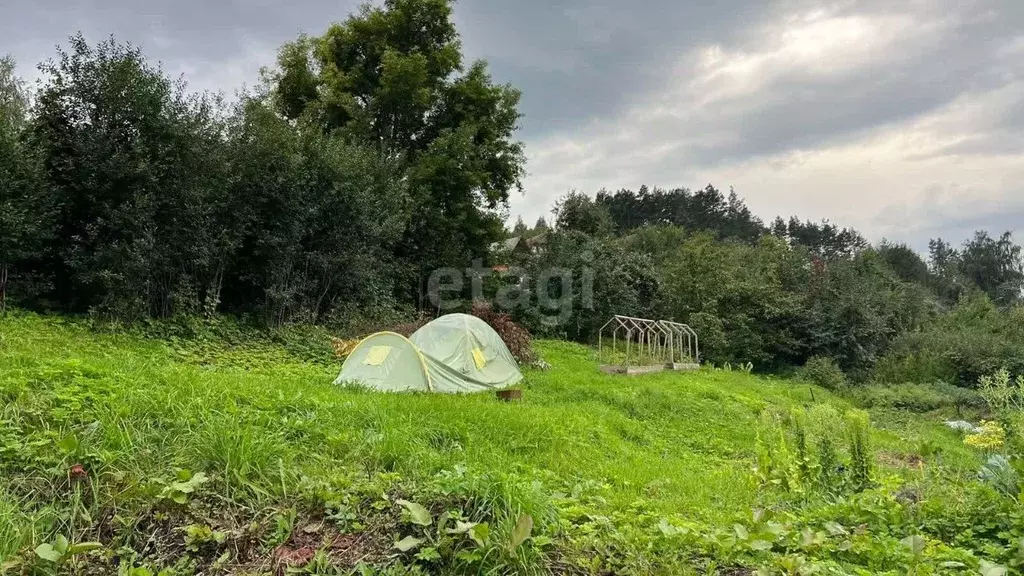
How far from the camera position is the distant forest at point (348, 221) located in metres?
10.1

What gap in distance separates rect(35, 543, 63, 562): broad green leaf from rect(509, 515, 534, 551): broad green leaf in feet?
6.33

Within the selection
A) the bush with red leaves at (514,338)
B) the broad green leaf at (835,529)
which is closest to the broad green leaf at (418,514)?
the broad green leaf at (835,529)

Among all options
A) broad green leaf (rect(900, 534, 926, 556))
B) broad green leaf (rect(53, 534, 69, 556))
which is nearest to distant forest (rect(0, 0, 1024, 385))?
broad green leaf (rect(53, 534, 69, 556))

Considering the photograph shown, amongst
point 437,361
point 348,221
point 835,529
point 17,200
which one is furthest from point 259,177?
point 835,529

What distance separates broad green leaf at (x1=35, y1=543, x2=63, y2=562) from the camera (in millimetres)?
2418

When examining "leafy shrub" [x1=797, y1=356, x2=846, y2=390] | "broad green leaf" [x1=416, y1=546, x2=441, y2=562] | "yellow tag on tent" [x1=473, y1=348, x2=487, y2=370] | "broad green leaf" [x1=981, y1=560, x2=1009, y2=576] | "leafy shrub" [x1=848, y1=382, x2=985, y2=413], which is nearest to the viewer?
"broad green leaf" [x1=981, y1=560, x2=1009, y2=576]

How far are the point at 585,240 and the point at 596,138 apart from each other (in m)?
5.11

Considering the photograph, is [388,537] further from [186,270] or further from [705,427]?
[186,270]

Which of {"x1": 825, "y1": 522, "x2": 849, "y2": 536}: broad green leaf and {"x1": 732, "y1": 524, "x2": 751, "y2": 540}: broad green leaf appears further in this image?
{"x1": 825, "y1": 522, "x2": 849, "y2": 536}: broad green leaf

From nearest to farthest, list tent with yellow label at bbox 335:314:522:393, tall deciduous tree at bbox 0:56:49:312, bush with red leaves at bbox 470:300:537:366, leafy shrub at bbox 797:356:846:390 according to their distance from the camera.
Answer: tent with yellow label at bbox 335:314:522:393
tall deciduous tree at bbox 0:56:49:312
bush with red leaves at bbox 470:300:537:366
leafy shrub at bbox 797:356:846:390

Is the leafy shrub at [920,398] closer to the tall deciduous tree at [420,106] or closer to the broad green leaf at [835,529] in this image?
the tall deciduous tree at [420,106]

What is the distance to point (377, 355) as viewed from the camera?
8859 mm

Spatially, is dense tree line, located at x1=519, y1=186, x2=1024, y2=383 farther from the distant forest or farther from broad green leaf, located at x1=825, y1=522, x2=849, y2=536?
broad green leaf, located at x1=825, y1=522, x2=849, y2=536

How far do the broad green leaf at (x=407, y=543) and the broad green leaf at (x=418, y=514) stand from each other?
77 mm
